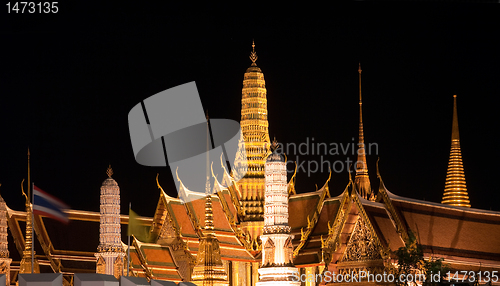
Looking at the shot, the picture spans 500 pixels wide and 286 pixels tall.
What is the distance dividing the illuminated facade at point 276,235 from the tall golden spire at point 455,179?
1200cm

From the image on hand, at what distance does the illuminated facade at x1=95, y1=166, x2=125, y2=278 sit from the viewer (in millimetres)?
29844

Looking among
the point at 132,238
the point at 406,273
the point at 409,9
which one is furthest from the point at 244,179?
the point at 406,273

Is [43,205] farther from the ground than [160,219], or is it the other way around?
[160,219]

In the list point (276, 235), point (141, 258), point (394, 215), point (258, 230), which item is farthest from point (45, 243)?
point (394, 215)

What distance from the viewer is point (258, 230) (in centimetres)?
3656

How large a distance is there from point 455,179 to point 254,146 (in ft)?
26.0

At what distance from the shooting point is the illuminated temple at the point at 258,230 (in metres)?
30.0

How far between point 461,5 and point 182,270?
1196 centimetres

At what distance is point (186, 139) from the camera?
39844mm

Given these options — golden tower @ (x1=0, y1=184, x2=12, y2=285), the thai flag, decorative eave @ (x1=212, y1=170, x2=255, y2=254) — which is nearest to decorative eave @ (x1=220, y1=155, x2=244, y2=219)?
decorative eave @ (x1=212, y1=170, x2=255, y2=254)

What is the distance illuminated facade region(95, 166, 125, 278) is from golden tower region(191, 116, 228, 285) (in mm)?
3074

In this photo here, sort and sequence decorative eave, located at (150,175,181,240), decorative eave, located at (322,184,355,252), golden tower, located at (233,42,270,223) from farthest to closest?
1. golden tower, located at (233,42,270,223)
2. decorative eave, located at (150,175,181,240)
3. decorative eave, located at (322,184,355,252)

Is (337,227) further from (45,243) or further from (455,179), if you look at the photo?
(455,179)

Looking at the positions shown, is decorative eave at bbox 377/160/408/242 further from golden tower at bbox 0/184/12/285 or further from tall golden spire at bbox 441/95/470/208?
golden tower at bbox 0/184/12/285
